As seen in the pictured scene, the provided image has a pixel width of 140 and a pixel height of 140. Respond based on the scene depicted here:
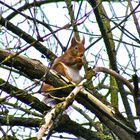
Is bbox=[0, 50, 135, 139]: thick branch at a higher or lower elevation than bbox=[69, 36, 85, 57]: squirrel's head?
lower

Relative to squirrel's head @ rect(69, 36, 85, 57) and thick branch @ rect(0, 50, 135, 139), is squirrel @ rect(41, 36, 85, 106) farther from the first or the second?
thick branch @ rect(0, 50, 135, 139)

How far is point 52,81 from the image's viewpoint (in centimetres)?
320

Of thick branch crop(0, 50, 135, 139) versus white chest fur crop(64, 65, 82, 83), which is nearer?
thick branch crop(0, 50, 135, 139)

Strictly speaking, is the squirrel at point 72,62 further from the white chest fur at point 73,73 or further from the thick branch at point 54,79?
the thick branch at point 54,79

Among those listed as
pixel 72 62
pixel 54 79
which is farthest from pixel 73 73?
pixel 54 79

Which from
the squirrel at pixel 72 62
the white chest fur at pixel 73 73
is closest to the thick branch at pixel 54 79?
the squirrel at pixel 72 62

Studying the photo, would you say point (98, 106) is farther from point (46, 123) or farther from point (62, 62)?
point (62, 62)

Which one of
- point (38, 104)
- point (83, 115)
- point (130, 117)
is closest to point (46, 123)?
point (38, 104)

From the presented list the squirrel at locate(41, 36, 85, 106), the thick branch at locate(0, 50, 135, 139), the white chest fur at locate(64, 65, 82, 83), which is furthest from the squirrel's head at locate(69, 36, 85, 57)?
the thick branch at locate(0, 50, 135, 139)

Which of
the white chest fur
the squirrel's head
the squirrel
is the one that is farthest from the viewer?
the squirrel's head

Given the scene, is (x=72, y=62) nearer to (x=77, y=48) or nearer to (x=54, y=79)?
(x=77, y=48)

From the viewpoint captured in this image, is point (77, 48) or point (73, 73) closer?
point (73, 73)

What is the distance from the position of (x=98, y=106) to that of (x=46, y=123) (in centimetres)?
84

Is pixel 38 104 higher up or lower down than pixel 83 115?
lower down
